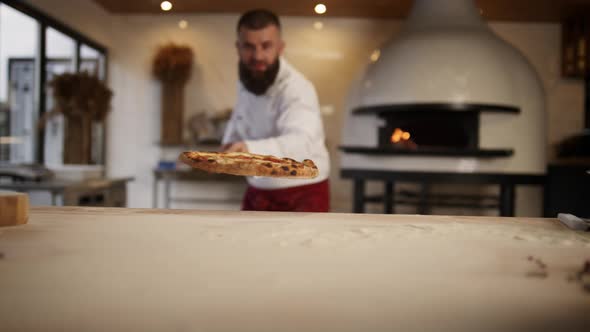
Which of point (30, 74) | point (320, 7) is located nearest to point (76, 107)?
point (30, 74)

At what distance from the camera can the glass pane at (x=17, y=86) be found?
270cm

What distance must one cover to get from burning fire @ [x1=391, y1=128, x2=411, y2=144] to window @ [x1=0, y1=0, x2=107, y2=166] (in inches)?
83.3

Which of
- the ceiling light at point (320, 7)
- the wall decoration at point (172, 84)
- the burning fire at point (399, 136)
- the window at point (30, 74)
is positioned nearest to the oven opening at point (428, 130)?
the burning fire at point (399, 136)

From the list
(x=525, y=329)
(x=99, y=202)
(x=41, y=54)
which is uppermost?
(x=41, y=54)

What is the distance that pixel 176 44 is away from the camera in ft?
12.9

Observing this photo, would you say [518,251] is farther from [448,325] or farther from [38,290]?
[38,290]

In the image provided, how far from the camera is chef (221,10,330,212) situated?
5.44ft

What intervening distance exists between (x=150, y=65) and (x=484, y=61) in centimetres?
252

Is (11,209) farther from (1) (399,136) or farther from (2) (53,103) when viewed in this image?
(1) (399,136)

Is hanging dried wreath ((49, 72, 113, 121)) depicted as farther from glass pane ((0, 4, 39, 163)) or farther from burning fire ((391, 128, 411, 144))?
burning fire ((391, 128, 411, 144))

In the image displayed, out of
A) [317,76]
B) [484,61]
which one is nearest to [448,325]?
[484,61]

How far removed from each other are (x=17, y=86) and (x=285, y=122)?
1954mm

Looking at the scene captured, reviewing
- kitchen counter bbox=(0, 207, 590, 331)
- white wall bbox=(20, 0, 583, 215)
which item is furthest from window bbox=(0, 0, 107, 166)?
kitchen counter bbox=(0, 207, 590, 331)

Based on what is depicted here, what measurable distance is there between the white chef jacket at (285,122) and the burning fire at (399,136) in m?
1.62
